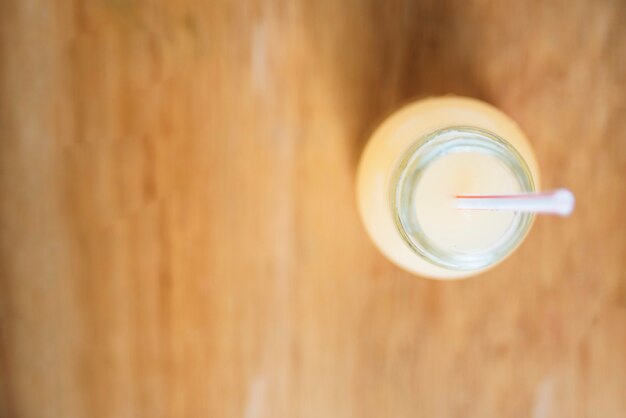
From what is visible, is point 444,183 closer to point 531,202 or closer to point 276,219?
point 531,202

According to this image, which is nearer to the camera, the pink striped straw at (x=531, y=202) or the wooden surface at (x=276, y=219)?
the pink striped straw at (x=531, y=202)

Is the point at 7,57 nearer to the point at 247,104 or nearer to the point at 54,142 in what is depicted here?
the point at 54,142

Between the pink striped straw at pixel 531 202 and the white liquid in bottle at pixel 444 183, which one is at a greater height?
the white liquid in bottle at pixel 444 183

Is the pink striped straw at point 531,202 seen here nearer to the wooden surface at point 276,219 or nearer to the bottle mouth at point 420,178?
the bottle mouth at point 420,178

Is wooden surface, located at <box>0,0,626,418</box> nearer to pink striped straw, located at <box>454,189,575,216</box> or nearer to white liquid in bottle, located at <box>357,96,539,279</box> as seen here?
white liquid in bottle, located at <box>357,96,539,279</box>

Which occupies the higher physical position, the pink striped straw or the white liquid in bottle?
the white liquid in bottle

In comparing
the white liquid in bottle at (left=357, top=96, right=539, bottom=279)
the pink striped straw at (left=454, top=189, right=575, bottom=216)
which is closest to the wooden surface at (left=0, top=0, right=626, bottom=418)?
the white liquid in bottle at (left=357, top=96, right=539, bottom=279)

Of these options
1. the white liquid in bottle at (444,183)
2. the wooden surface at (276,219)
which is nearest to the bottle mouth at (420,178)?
the white liquid in bottle at (444,183)

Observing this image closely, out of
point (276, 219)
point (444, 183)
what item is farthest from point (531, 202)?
point (276, 219)
